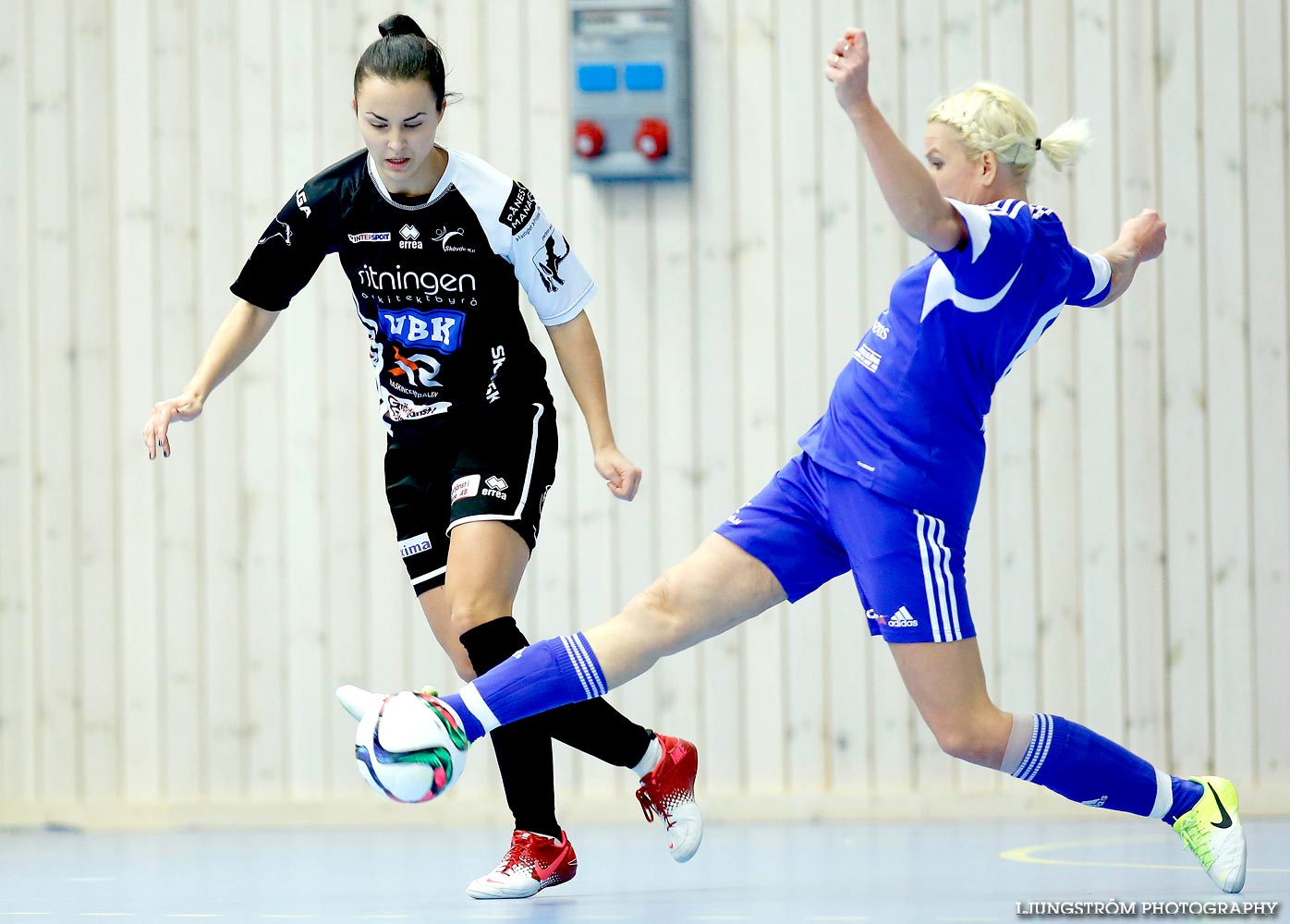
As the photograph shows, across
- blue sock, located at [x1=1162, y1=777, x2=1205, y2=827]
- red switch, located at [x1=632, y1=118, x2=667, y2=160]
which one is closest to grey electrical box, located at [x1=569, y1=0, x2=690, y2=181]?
red switch, located at [x1=632, y1=118, x2=667, y2=160]

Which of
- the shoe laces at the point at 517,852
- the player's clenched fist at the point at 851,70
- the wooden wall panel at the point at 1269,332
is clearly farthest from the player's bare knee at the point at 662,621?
the wooden wall panel at the point at 1269,332

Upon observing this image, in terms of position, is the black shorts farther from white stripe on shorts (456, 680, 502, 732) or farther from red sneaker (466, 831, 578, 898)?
red sneaker (466, 831, 578, 898)

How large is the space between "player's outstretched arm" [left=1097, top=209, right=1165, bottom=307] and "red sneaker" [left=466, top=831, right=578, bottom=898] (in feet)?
5.28

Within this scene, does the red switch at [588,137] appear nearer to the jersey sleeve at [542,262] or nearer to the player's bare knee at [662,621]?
the jersey sleeve at [542,262]

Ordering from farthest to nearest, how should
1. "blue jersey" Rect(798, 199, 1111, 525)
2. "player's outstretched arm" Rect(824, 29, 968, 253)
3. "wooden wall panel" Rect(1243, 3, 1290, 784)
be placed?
"wooden wall panel" Rect(1243, 3, 1290, 784) → "blue jersey" Rect(798, 199, 1111, 525) → "player's outstretched arm" Rect(824, 29, 968, 253)

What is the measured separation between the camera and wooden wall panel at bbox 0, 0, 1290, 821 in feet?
15.9

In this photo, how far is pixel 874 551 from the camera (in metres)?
2.87

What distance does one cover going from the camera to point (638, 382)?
16.5ft

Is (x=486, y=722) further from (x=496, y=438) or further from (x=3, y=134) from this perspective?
(x=3, y=134)

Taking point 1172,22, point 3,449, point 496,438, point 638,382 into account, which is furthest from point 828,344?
point 3,449

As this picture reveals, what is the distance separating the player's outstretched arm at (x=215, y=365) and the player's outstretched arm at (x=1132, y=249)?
1.78 meters

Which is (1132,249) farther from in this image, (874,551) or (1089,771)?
(1089,771)

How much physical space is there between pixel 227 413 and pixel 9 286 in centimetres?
86

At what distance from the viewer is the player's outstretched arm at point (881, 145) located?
8.25 feet
